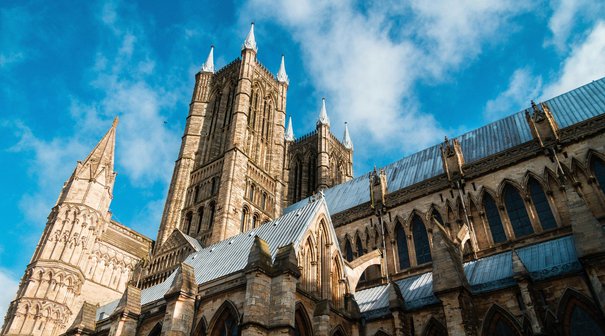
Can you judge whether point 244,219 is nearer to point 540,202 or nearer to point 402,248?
point 402,248

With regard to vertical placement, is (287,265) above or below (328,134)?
below

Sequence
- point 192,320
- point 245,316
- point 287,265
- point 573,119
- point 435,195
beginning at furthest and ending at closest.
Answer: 1. point 435,195
2. point 573,119
3. point 192,320
4. point 287,265
5. point 245,316

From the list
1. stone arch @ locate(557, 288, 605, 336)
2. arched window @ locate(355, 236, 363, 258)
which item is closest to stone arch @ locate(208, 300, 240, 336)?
stone arch @ locate(557, 288, 605, 336)

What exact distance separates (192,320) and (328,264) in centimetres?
538

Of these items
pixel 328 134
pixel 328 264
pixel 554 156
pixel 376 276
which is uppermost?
pixel 328 134

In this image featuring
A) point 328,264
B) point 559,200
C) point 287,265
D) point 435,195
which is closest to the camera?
point 287,265

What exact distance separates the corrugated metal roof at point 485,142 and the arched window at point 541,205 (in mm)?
3127

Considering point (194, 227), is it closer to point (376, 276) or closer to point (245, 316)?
point (376, 276)

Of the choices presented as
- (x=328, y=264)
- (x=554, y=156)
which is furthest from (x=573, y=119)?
(x=328, y=264)

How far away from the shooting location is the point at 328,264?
680 inches

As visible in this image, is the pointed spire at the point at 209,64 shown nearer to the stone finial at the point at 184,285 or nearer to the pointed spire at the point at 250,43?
the pointed spire at the point at 250,43

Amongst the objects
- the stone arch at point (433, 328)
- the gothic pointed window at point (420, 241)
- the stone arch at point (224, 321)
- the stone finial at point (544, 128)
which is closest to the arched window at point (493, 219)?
the gothic pointed window at point (420, 241)

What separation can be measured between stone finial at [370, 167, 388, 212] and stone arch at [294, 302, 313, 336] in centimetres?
1085

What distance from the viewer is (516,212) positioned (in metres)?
20.1
